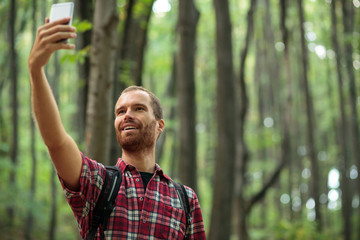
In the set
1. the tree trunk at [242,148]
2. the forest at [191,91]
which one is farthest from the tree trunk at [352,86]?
the tree trunk at [242,148]

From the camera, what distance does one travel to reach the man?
1.73 metres

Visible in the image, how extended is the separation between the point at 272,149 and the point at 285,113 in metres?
21.5

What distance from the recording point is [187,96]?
8281mm

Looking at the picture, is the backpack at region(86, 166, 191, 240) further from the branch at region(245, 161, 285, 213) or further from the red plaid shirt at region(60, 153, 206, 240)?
the branch at region(245, 161, 285, 213)

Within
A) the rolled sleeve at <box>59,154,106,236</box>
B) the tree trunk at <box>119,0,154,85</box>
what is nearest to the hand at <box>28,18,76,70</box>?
the rolled sleeve at <box>59,154,106,236</box>

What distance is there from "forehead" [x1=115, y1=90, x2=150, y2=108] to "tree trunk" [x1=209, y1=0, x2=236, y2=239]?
17.5 ft

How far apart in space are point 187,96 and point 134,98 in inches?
235

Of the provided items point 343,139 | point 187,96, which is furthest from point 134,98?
point 343,139

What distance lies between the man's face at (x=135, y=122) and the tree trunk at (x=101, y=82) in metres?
2.04

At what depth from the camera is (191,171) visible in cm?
795

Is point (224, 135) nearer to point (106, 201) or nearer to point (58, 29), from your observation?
point (106, 201)

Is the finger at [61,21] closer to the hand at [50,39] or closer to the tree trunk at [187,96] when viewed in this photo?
the hand at [50,39]

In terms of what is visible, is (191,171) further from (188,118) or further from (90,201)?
(90,201)

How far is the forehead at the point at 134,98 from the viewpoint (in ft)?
7.66
